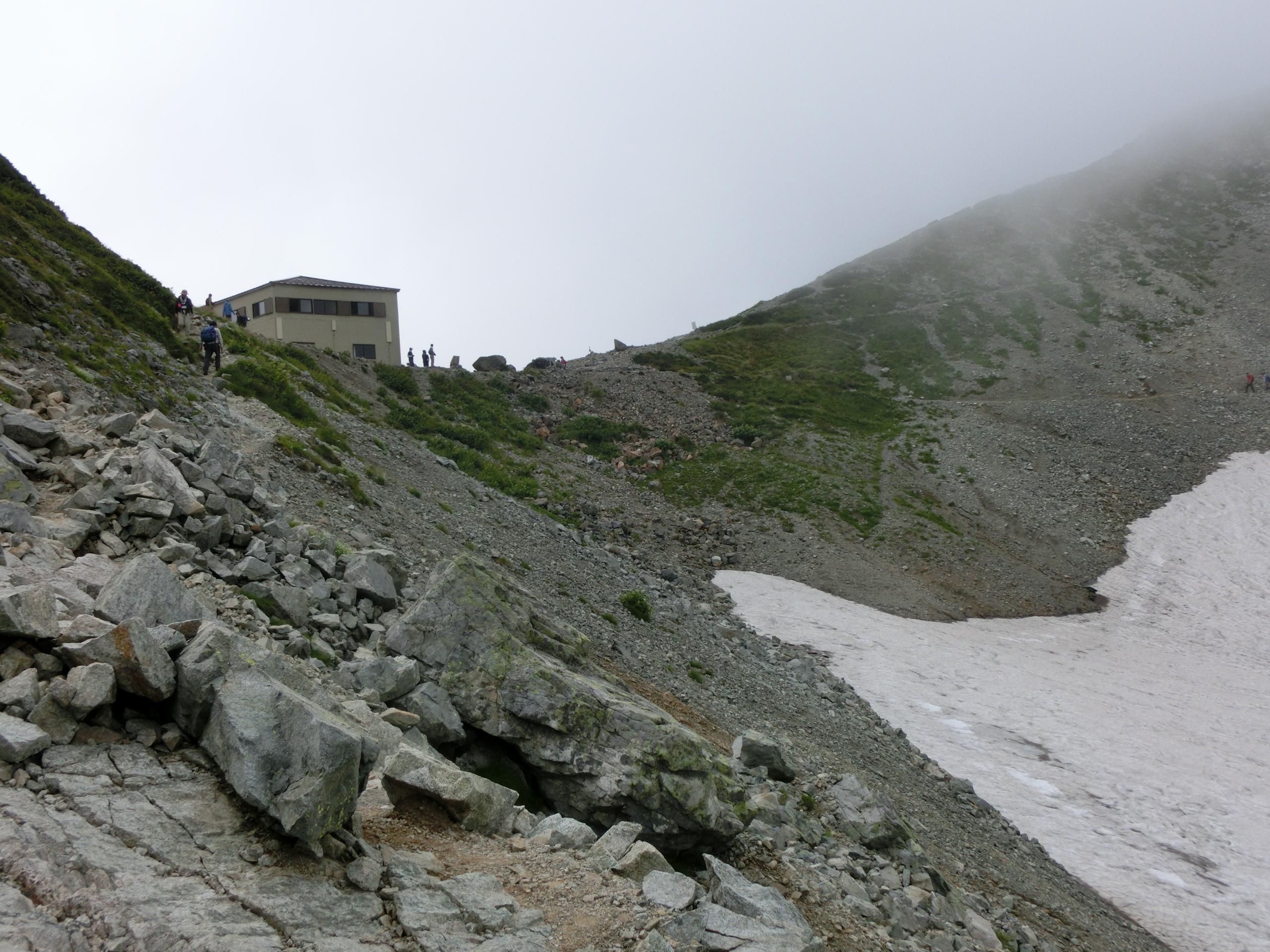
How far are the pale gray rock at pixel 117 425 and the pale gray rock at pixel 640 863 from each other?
1342cm

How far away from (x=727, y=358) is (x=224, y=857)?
8252 centimetres

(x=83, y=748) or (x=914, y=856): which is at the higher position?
(x=83, y=748)

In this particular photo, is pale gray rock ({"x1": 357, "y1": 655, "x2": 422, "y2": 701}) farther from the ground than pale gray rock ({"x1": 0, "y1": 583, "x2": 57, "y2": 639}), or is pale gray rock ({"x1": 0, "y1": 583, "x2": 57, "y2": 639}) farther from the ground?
pale gray rock ({"x1": 0, "y1": 583, "x2": 57, "y2": 639})

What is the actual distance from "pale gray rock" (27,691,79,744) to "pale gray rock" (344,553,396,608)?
758cm

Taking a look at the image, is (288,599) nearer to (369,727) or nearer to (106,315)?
(369,727)

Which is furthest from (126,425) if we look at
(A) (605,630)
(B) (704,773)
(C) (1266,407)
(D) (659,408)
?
(C) (1266,407)


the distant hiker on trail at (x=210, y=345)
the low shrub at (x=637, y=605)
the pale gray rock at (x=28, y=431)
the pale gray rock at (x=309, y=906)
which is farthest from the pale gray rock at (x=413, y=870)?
the distant hiker on trail at (x=210, y=345)

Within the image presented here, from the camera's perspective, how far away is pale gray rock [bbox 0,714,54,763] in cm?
632

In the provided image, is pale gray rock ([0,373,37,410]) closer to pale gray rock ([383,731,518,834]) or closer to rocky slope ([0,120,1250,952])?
rocky slope ([0,120,1250,952])

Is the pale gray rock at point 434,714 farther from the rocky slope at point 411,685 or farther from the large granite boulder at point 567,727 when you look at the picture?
the large granite boulder at point 567,727

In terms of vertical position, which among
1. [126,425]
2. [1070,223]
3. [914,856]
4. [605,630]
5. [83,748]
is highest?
[1070,223]

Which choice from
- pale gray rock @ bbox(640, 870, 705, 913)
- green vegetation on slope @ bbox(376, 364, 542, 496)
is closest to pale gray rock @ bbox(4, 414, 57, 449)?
pale gray rock @ bbox(640, 870, 705, 913)

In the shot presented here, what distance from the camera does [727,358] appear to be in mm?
86062

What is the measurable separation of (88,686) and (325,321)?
198ft
